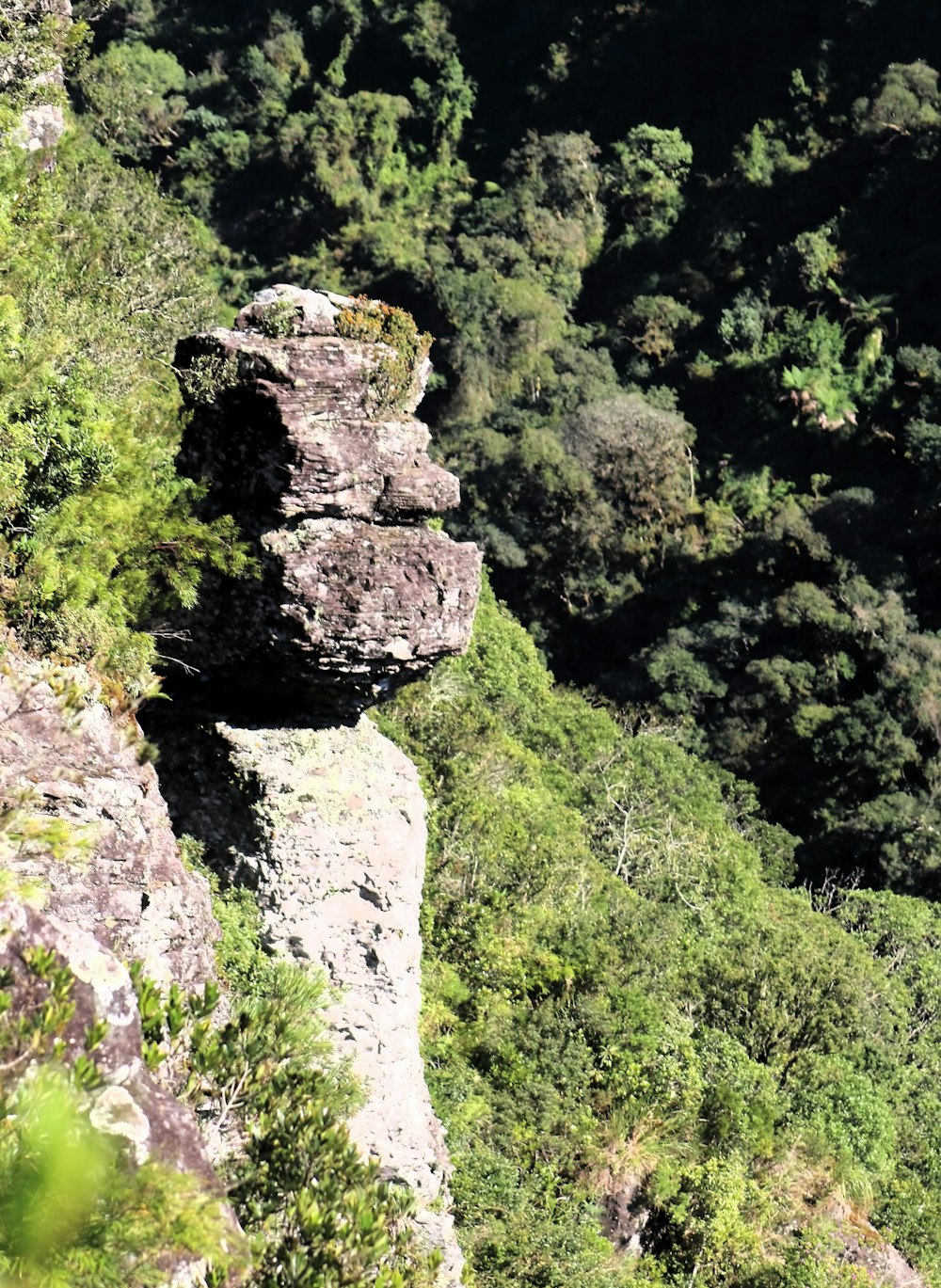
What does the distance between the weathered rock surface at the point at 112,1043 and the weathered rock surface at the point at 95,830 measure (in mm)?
1835

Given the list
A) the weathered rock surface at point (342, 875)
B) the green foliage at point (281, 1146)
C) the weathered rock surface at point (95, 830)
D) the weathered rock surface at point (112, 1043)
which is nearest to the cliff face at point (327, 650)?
the weathered rock surface at point (342, 875)

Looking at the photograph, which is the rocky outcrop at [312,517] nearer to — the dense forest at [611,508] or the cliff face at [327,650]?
the cliff face at [327,650]

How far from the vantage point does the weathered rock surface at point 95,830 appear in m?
10.3

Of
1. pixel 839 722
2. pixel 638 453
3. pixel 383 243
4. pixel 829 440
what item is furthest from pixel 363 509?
pixel 383 243

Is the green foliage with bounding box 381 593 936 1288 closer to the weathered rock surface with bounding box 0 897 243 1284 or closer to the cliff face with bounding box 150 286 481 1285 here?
the cliff face with bounding box 150 286 481 1285

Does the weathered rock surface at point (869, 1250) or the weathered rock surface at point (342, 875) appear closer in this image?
the weathered rock surface at point (342, 875)

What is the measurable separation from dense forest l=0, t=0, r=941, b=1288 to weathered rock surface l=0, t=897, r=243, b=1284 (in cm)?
123

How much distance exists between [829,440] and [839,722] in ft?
42.3

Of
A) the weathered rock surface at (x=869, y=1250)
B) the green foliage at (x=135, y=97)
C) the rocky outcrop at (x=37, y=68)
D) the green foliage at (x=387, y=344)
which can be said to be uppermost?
the green foliage at (x=135, y=97)

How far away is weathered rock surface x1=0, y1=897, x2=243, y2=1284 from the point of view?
292 inches

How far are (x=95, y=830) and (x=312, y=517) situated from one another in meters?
3.80

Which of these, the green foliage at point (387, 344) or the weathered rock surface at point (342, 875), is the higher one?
the green foliage at point (387, 344)

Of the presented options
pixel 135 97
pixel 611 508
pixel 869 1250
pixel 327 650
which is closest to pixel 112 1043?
pixel 327 650

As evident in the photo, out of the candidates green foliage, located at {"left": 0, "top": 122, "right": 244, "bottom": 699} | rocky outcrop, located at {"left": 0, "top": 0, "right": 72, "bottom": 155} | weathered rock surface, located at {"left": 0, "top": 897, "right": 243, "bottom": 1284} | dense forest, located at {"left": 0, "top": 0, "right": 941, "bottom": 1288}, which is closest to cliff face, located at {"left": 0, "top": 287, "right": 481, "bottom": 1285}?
green foliage, located at {"left": 0, "top": 122, "right": 244, "bottom": 699}
